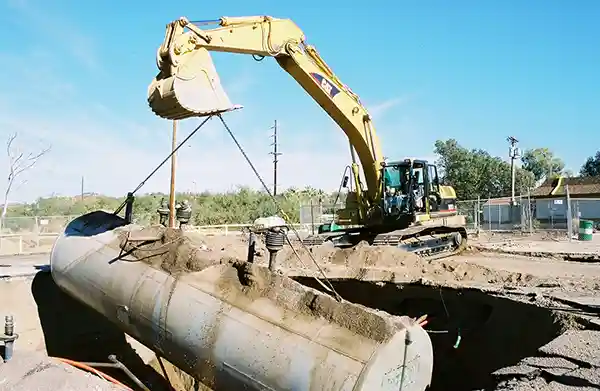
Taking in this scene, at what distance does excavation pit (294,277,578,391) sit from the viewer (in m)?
6.47

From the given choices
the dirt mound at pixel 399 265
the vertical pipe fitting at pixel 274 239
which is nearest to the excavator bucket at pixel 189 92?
the vertical pipe fitting at pixel 274 239

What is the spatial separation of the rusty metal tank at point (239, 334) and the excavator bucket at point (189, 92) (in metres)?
1.76

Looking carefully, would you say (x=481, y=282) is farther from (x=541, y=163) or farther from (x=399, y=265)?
(x=541, y=163)

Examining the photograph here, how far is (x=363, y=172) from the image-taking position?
12.0 meters

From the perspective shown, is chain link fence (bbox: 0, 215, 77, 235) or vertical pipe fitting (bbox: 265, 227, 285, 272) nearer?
vertical pipe fitting (bbox: 265, 227, 285, 272)

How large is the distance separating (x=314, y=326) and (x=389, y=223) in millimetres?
7190

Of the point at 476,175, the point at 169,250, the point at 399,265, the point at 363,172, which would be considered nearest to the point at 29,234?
the point at 363,172

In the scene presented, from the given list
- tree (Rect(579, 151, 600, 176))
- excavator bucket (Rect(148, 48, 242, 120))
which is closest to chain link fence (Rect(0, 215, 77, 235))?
excavator bucket (Rect(148, 48, 242, 120))

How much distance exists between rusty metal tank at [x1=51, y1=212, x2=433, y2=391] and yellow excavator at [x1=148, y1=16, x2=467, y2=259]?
301 cm

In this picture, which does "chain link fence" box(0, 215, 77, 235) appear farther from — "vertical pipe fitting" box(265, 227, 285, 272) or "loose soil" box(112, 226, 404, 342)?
"vertical pipe fitting" box(265, 227, 285, 272)

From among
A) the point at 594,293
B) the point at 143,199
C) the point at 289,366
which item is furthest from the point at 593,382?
the point at 143,199

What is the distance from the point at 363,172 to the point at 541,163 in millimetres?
77954

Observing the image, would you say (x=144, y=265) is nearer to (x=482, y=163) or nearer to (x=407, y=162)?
(x=407, y=162)

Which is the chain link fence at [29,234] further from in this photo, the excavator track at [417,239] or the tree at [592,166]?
the tree at [592,166]
